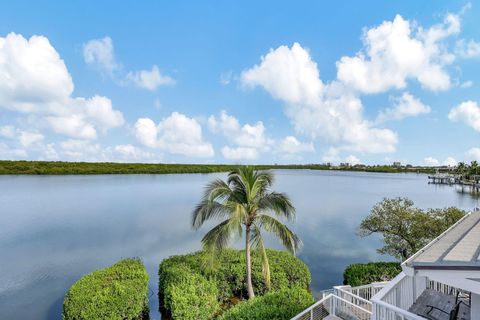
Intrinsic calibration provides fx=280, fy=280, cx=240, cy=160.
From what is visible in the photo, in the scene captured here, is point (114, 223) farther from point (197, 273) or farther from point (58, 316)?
point (197, 273)

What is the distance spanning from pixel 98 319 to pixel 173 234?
15.4m

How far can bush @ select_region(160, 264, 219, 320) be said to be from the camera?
9594 mm

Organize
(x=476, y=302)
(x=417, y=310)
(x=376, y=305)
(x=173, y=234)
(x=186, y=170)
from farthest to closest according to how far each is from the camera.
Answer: (x=186, y=170), (x=173, y=234), (x=417, y=310), (x=376, y=305), (x=476, y=302)

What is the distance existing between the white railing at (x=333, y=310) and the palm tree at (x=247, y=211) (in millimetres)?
3352

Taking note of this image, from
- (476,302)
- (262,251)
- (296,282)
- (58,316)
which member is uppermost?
(476,302)

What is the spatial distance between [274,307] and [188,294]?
3.20 meters

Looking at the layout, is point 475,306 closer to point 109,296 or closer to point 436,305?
point 436,305

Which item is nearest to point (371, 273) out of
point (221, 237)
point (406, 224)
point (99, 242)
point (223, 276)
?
point (406, 224)

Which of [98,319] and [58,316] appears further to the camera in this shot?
[58,316]

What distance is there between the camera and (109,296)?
9.56m

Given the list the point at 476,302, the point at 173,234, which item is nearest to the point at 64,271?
the point at 173,234

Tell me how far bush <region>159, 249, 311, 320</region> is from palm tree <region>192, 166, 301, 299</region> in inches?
42.0

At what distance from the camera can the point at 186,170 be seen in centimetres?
12962

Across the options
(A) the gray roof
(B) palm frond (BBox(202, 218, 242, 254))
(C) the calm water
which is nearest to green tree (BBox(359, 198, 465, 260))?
(C) the calm water
